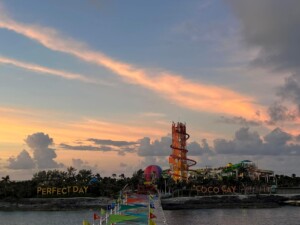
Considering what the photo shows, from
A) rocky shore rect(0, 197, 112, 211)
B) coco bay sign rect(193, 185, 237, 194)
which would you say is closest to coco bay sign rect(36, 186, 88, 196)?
rocky shore rect(0, 197, 112, 211)

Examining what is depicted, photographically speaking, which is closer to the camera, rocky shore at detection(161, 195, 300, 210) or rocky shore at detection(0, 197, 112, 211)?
rocky shore at detection(161, 195, 300, 210)

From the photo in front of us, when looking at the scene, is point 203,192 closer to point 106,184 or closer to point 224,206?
point 224,206

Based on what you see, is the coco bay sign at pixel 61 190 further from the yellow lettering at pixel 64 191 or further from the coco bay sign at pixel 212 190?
the coco bay sign at pixel 212 190

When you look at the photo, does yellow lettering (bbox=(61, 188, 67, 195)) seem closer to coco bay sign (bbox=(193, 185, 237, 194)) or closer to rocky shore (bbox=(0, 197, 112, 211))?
rocky shore (bbox=(0, 197, 112, 211))

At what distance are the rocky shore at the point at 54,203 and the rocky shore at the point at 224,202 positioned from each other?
23.4m

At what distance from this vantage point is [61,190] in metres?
185

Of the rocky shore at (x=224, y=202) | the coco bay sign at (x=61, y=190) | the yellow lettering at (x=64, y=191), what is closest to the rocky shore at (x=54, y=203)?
the coco bay sign at (x=61, y=190)

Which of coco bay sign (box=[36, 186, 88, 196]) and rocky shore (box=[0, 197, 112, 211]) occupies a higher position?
coco bay sign (box=[36, 186, 88, 196])

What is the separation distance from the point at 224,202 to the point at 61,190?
64.2 metres

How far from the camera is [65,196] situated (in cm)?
18088

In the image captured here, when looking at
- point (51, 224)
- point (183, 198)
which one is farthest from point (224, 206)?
point (51, 224)

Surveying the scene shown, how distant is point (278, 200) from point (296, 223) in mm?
76354

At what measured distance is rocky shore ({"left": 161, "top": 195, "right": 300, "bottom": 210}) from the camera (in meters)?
161

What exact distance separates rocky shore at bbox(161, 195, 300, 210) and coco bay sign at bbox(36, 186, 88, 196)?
37.2 meters
